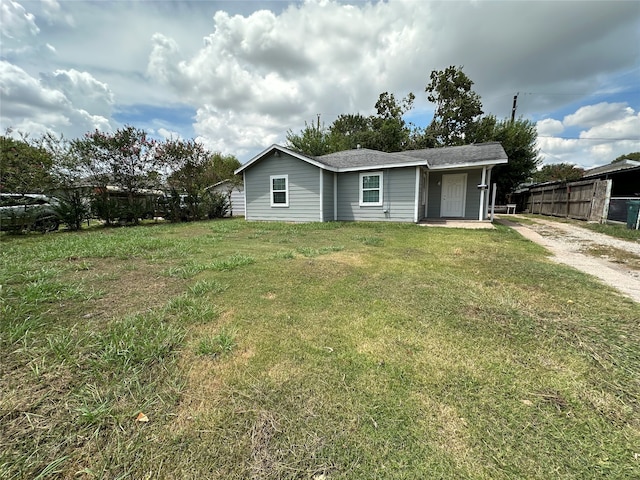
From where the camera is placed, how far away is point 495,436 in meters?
1.38

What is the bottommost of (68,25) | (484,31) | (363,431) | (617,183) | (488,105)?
(363,431)

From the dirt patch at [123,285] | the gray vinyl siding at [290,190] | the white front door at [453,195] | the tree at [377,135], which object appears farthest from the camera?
the tree at [377,135]

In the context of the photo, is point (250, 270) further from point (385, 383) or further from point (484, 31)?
point (484, 31)

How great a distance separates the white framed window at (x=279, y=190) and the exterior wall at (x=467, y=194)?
22.6ft

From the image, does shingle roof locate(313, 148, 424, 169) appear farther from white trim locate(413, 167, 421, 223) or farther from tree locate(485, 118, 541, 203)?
tree locate(485, 118, 541, 203)

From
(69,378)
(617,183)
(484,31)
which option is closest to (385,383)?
(69,378)

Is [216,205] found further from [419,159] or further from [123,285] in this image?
[123,285]

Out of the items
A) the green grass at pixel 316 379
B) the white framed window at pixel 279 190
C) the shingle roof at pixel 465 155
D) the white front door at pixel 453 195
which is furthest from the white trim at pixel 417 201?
the green grass at pixel 316 379

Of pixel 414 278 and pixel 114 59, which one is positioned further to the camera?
pixel 114 59

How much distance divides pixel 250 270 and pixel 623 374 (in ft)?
13.4

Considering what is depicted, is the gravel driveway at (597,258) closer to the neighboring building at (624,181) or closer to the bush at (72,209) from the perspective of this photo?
the neighboring building at (624,181)

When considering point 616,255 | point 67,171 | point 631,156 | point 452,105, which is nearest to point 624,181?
point 452,105

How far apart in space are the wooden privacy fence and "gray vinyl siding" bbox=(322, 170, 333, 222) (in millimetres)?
10971

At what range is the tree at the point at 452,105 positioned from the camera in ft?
78.5
